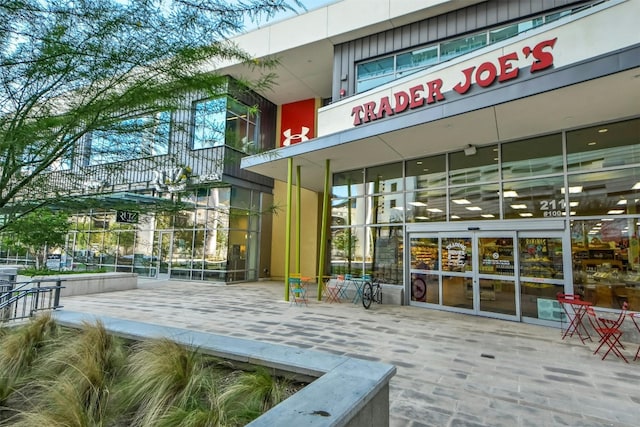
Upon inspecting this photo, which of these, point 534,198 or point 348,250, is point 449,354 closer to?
point 534,198

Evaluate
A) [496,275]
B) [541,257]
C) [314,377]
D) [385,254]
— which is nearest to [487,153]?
[541,257]

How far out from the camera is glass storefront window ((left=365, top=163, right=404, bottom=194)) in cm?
1028

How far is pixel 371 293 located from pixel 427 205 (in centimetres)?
288

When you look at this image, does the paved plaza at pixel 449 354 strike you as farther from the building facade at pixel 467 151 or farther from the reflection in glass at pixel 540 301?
the building facade at pixel 467 151

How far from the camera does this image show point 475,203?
8797 millimetres

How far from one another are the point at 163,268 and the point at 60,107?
1529 centimetres

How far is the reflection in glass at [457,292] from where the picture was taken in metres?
8.47

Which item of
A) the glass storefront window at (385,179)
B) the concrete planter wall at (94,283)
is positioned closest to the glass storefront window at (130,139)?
the glass storefront window at (385,179)

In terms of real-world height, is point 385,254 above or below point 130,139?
below

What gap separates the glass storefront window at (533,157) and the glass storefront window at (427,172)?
1.51 metres

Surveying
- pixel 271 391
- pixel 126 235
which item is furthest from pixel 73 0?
pixel 126 235

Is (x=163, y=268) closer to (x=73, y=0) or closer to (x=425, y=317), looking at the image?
(x=425, y=317)

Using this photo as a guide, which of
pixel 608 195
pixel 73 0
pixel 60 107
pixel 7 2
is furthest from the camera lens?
pixel 608 195

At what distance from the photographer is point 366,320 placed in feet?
24.5
